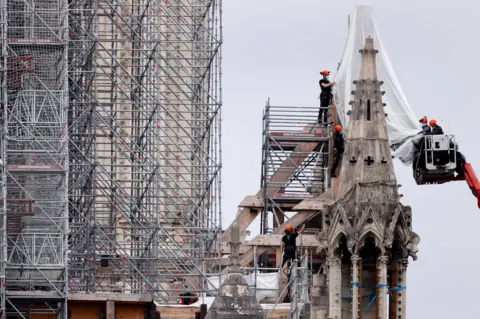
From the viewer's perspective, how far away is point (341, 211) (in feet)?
295

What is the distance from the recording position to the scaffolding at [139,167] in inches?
4441

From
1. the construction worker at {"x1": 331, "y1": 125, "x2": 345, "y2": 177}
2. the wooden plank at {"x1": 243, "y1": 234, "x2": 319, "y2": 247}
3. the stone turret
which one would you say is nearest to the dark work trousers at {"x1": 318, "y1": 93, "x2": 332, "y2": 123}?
the construction worker at {"x1": 331, "y1": 125, "x2": 345, "y2": 177}

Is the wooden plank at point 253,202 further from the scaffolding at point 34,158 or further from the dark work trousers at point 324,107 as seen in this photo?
the scaffolding at point 34,158

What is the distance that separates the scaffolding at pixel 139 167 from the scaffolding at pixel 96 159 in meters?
0.08

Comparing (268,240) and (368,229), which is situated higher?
(268,240)

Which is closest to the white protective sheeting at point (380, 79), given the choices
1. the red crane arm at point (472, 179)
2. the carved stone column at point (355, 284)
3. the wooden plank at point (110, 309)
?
the red crane arm at point (472, 179)

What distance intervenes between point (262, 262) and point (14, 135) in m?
12.0

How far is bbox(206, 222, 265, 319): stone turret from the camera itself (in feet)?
294

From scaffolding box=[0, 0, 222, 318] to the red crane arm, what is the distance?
11846 millimetres

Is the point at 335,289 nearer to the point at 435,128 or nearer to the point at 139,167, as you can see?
the point at 435,128

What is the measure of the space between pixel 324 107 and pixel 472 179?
1427 centimetres

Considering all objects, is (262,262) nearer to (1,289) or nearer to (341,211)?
(1,289)

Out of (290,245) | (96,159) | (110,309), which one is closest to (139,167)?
(96,159)

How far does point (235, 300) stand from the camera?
295ft
